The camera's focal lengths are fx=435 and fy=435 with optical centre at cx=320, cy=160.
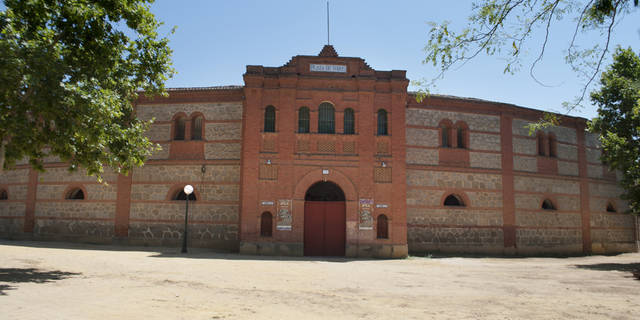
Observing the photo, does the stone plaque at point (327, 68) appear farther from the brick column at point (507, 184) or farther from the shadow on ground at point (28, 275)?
the shadow on ground at point (28, 275)

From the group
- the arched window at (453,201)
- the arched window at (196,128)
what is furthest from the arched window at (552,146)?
the arched window at (196,128)

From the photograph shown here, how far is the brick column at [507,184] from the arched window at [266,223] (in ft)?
35.7

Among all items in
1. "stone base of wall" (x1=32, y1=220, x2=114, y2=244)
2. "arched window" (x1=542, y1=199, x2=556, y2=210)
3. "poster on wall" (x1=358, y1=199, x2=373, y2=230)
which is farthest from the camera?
"arched window" (x1=542, y1=199, x2=556, y2=210)

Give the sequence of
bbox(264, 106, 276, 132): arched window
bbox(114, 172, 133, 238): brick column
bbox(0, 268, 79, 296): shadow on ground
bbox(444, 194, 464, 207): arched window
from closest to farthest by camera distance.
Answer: bbox(0, 268, 79, 296): shadow on ground, bbox(264, 106, 276, 132): arched window, bbox(114, 172, 133, 238): brick column, bbox(444, 194, 464, 207): arched window

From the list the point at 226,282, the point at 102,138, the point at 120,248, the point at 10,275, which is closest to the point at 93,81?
the point at 102,138

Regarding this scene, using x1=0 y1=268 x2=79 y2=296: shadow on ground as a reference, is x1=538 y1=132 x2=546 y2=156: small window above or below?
above

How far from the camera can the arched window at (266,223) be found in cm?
1778

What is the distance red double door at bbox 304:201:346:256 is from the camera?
704 inches

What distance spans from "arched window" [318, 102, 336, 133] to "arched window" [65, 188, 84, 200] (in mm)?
11780

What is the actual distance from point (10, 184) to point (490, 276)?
22582mm

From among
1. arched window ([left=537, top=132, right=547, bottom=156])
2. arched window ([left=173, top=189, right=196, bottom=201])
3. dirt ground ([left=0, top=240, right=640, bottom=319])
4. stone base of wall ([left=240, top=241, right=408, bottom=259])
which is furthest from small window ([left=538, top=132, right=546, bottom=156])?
arched window ([left=173, top=189, right=196, bottom=201])

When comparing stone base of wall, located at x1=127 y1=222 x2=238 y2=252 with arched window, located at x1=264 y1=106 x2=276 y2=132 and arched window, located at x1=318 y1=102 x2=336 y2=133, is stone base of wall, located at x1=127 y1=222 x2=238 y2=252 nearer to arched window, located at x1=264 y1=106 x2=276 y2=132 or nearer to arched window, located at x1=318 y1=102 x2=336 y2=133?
arched window, located at x1=264 y1=106 x2=276 y2=132

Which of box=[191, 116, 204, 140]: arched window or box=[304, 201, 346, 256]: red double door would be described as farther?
box=[191, 116, 204, 140]: arched window

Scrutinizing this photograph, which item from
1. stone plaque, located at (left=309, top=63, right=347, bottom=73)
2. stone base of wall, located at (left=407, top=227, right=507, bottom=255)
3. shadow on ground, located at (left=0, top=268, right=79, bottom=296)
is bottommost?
shadow on ground, located at (left=0, top=268, right=79, bottom=296)
